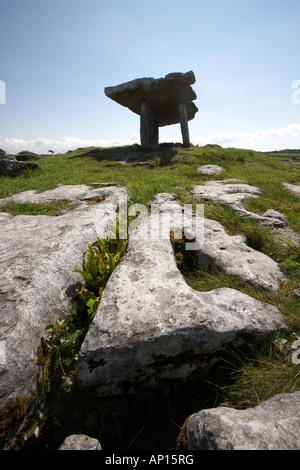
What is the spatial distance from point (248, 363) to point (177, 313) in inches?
27.1

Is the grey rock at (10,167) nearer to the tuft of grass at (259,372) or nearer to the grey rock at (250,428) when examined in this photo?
the tuft of grass at (259,372)

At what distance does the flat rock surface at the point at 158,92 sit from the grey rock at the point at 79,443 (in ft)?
49.8

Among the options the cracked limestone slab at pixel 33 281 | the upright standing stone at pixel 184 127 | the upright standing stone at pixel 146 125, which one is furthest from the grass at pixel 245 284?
the upright standing stone at pixel 146 125

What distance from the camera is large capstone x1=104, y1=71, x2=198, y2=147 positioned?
1342cm

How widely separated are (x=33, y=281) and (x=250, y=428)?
6.67 ft

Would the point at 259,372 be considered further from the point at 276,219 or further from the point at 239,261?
the point at 276,219

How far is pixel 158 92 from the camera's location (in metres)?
14.4

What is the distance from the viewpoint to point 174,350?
1812 mm

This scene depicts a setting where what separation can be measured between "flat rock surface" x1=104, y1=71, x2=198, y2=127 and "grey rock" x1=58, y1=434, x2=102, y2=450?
15.2m

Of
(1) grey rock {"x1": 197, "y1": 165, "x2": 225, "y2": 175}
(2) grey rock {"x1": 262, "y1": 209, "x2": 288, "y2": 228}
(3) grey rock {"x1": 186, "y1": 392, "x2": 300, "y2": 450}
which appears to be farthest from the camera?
(1) grey rock {"x1": 197, "y1": 165, "x2": 225, "y2": 175}

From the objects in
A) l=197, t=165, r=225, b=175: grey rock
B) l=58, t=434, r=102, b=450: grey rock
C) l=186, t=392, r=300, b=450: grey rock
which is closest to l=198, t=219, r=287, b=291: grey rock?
l=186, t=392, r=300, b=450: grey rock

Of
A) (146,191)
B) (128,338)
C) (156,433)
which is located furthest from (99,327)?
(146,191)

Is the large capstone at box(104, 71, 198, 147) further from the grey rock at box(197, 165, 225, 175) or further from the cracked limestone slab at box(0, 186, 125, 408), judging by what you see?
the cracked limestone slab at box(0, 186, 125, 408)

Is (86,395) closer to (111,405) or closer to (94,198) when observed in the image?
(111,405)
